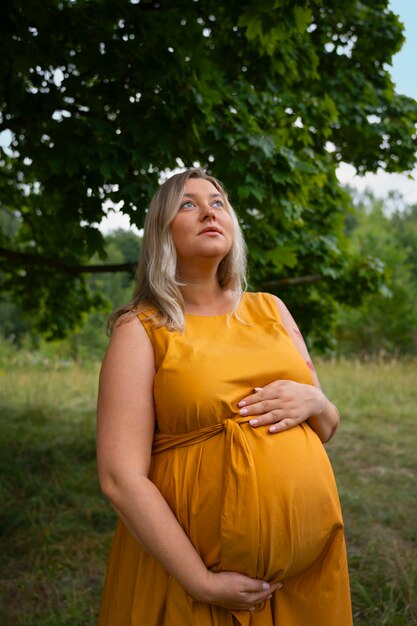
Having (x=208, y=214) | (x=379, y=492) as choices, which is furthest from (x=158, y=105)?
(x=379, y=492)

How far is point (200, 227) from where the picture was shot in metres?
1.86

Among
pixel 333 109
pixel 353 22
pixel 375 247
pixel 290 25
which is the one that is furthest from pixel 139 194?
pixel 375 247

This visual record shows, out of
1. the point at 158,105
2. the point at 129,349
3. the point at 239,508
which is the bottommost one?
the point at 239,508

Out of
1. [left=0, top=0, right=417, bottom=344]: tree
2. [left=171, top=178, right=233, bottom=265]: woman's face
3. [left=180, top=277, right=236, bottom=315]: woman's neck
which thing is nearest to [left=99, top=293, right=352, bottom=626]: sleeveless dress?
[left=180, top=277, right=236, bottom=315]: woman's neck

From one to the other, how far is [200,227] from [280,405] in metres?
0.63

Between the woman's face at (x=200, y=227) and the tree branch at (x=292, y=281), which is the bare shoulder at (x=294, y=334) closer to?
the woman's face at (x=200, y=227)

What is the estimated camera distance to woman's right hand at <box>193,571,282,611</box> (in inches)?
59.5

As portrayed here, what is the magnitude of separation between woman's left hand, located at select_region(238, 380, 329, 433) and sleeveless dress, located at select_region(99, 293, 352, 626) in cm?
3

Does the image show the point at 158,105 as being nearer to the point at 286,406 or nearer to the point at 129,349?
the point at 129,349

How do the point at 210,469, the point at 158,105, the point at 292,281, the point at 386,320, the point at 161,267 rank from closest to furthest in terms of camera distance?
the point at 210,469 < the point at 161,267 < the point at 158,105 < the point at 292,281 < the point at 386,320

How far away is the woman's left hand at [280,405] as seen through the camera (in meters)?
1.66

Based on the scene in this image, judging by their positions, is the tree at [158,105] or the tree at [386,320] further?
the tree at [386,320]

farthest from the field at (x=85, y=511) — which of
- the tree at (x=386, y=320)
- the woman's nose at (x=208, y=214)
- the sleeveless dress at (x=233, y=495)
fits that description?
the tree at (x=386, y=320)

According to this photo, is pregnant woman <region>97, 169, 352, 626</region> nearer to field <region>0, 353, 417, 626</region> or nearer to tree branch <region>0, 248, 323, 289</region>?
field <region>0, 353, 417, 626</region>
